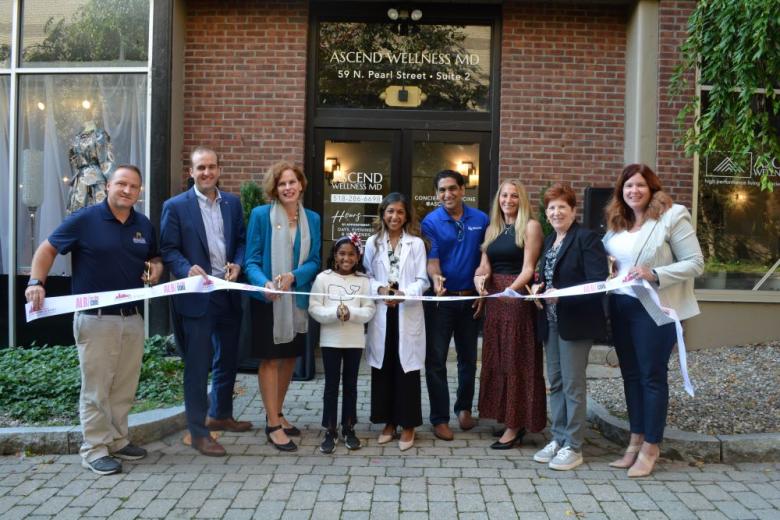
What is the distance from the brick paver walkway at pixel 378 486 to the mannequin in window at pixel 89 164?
4.15 meters

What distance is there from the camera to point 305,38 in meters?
8.25

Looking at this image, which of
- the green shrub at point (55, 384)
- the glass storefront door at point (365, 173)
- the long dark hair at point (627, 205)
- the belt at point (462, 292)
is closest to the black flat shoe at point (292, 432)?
the green shrub at point (55, 384)

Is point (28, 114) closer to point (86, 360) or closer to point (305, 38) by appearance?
point (305, 38)

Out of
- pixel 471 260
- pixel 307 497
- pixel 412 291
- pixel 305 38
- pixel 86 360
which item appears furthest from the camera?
pixel 305 38

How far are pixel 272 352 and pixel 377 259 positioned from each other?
3.29ft

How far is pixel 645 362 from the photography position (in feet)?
15.1

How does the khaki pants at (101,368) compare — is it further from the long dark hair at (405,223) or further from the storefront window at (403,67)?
the storefront window at (403,67)

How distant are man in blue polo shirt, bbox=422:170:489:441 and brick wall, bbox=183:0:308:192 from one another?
324cm

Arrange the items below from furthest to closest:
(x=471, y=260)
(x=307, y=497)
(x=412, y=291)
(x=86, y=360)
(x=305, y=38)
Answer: (x=305, y=38)
(x=471, y=260)
(x=412, y=291)
(x=86, y=360)
(x=307, y=497)

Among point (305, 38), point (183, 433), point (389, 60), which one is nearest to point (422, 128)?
point (389, 60)

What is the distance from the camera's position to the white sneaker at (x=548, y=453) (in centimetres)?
486

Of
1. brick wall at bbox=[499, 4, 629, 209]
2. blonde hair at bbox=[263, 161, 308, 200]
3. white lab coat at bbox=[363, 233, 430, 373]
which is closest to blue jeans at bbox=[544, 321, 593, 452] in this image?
white lab coat at bbox=[363, 233, 430, 373]

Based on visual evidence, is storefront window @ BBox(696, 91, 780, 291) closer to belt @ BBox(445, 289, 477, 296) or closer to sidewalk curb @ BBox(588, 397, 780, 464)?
sidewalk curb @ BBox(588, 397, 780, 464)

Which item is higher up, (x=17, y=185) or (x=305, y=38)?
(x=305, y=38)
